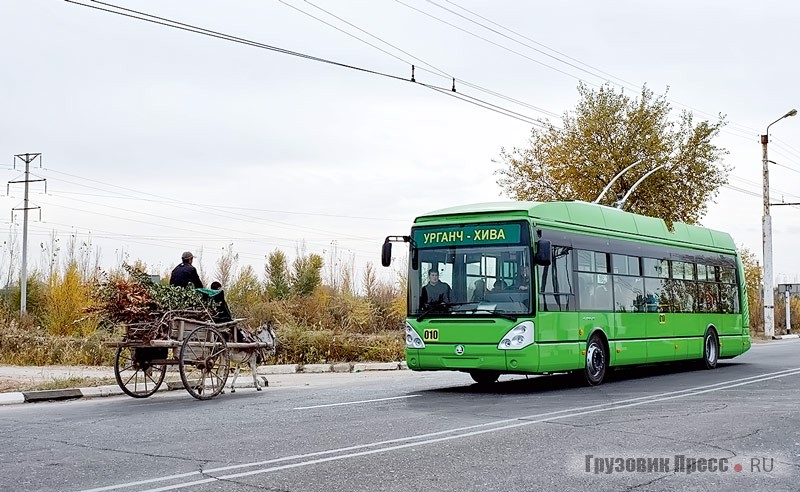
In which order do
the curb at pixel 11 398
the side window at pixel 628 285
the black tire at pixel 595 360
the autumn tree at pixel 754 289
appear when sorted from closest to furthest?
the curb at pixel 11 398 < the black tire at pixel 595 360 < the side window at pixel 628 285 < the autumn tree at pixel 754 289

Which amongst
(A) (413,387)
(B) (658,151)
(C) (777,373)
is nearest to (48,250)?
(B) (658,151)

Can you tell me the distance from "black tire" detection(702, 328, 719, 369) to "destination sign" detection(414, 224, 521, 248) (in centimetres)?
837

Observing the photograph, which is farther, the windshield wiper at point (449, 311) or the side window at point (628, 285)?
the side window at point (628, 285)

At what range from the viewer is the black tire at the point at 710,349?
70.0 ft

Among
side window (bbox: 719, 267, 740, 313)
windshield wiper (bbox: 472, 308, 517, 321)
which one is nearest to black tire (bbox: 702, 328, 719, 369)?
side window (bbox: 719, 267, 740, 313)

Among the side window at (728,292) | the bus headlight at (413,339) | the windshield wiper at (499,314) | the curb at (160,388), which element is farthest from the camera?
the side window at (728,292)

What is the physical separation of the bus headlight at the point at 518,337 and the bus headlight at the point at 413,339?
4.80ft

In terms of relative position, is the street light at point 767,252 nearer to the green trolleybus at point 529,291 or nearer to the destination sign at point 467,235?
the green trolleybus at point 529,291

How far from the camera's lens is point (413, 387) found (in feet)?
54.6

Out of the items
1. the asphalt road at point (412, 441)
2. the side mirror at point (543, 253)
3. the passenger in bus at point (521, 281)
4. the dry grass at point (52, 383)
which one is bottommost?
the asphalt road at point (412, 441)

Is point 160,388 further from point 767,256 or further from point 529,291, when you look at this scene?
point 767,256

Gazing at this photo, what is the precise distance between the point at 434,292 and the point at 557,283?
2116 mm

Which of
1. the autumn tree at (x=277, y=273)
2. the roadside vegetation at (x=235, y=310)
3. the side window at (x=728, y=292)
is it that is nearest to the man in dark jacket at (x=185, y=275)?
the roadside vegetation at (x=235, y=310)

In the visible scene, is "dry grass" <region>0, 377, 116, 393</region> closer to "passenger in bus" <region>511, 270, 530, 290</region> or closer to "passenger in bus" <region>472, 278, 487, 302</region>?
"passenger in bus" <region>472, 278, 487, 302</region>
